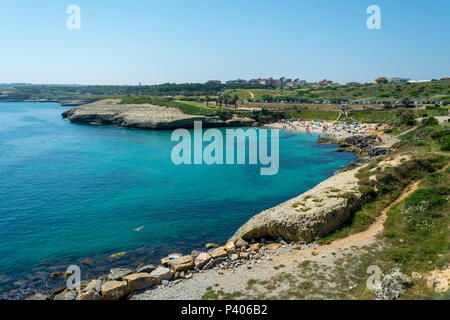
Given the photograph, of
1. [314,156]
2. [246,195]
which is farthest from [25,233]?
[314,156]

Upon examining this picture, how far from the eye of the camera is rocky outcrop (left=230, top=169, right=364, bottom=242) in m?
23.1

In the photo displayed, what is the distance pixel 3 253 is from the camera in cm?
2334

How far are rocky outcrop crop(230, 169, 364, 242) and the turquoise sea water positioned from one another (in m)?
3.52

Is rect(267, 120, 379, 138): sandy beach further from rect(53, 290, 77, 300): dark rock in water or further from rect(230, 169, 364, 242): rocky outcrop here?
rect(53, 290, 77, 300): dark rock in water

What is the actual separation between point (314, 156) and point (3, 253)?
50051mm

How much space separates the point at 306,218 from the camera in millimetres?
23391

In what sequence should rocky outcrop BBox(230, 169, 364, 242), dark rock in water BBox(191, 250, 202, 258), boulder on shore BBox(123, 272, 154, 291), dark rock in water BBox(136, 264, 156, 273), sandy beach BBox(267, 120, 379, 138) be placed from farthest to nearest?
sandy beach BBox(267, 120, 379, 138)
rocky outcrop BBox(230, 169, 364, 242)
dark rock in water BBox(191, 250, 202, 258)
dark rock in water BBox(136, 264, 156, 273)
boulder on shore BBox(123, 272, 154, 291)

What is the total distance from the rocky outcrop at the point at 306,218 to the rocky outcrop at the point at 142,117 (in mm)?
75657

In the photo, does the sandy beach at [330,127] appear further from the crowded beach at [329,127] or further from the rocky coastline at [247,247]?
the rocky coastline at [247,247]

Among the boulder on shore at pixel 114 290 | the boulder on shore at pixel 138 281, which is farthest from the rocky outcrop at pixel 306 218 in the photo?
the boulder on shore at pixel 114 290

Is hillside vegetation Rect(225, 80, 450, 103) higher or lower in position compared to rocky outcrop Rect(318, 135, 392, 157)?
higher

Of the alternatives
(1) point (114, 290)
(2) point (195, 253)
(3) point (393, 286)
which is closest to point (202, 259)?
(2) point (195, 253)

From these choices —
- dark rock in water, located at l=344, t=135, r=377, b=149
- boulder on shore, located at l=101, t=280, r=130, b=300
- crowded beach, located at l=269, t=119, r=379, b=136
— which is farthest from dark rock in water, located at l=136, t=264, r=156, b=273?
crowded beach, located at l=269, t=119, r=379, b=136

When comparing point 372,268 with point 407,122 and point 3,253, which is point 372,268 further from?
point 407,122
